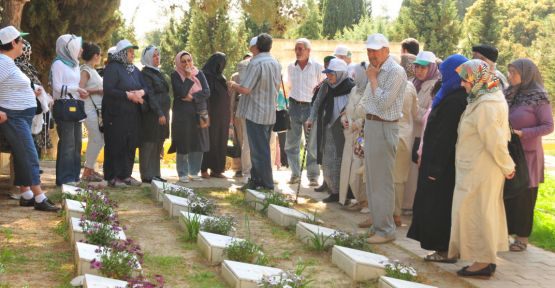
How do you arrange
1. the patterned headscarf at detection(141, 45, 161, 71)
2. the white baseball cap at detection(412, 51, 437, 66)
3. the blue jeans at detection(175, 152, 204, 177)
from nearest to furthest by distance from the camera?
the white baseball cap at detection(412, 51, 437, 66), the patterned headscarf at detection(141, 45, 161, 71), the blue jeans at detection(175, 152, 204, 177)

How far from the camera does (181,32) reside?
3406cm

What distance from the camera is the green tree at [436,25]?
1388 inches

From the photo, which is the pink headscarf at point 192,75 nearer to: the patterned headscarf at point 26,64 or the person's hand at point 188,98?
the person's hand at point 188,98

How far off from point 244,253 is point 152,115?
14.7 ft

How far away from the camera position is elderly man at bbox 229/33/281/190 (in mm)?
9469

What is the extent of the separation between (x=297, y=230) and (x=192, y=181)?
12.4 ft

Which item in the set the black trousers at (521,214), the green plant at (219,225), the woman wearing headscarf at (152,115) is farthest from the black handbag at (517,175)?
the woman wearing headscarf at (152,115)

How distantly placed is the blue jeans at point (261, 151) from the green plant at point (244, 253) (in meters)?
3.67

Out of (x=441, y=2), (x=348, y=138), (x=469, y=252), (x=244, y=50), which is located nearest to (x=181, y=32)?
(x=244, y=50)

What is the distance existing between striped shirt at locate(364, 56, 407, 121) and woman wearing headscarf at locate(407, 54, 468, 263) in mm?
602

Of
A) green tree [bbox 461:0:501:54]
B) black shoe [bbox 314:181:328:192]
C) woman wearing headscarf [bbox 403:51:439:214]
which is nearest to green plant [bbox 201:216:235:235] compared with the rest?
woman wearing headscarf [bbox 403:51:439:214]

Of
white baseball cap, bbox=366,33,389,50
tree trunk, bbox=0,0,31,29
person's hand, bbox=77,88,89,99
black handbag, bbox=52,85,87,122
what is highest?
tree trunk, bbox=0,0,31,29

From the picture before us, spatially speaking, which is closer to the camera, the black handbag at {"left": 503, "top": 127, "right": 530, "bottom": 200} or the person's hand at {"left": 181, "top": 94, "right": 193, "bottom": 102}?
the black handbag at {"left": 503, "top": 127, "right": 530, "bottom": 200}

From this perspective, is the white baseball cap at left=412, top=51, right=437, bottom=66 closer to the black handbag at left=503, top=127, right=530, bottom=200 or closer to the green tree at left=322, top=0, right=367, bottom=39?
the black handbag at left=503, top=127, right=530, bottom=200
